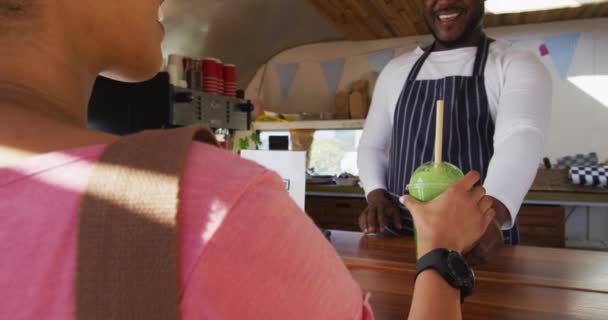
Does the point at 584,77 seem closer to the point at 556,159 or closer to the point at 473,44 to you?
the point at 556,159

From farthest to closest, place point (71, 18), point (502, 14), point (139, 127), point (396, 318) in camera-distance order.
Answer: point (502, 14) < point (139, 127) < point (396, 318) < point (71, 18)

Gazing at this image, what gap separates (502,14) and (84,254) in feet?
15.0

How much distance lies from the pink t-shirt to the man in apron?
0.99 meters

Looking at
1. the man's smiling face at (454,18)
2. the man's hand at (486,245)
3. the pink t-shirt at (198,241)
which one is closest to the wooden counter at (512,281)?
the man's hand at (486,245)

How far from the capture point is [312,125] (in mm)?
5121

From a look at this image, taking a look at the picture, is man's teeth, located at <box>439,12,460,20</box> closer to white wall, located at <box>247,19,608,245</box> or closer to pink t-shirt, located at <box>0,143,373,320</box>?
pink t-shirt, located at <box>0,143,373,320</box>

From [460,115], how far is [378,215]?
1.43ft

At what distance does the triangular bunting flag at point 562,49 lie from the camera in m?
4.44

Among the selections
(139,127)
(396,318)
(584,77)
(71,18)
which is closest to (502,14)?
(584,77)

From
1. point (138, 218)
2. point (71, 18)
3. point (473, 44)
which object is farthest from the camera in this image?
point (473, 44)

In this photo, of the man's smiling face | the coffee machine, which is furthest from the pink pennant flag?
the coffee machine

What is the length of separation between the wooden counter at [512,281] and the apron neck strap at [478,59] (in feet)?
1.91

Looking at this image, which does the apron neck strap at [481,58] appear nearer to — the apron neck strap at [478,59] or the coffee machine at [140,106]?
the apron neck strap at [478,59]

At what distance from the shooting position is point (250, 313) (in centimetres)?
31
